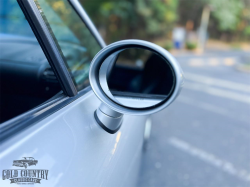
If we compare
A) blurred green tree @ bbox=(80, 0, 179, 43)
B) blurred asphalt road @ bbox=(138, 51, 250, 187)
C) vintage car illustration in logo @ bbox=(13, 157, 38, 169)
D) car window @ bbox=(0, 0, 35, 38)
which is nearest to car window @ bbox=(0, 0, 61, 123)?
car window @ bbox=(0, 0, 35, 38)

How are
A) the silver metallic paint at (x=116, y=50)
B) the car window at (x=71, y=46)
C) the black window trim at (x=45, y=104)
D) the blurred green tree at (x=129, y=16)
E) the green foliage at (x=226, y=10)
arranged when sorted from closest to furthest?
the black window trim at (x=45, y=104), the silver metallic paint at (x=116, y=50), the car window at (x=71, y=46), the blurred green tree at (x=129, y=16), the green foliage at (x=226, y=10)

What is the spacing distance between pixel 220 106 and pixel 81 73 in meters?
5.50

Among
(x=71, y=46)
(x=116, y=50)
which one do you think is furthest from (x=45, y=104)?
(x=71, y=46)

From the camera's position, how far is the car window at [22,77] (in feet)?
5.81

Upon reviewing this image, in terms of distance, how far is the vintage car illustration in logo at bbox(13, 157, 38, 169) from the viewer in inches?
32.7

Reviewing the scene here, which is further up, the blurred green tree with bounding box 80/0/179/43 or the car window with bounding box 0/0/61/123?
the car window with bounding box 0/0/61/123

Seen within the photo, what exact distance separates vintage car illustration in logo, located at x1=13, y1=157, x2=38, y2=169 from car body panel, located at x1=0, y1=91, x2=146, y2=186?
0.01 meters

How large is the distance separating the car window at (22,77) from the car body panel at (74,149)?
0.48m

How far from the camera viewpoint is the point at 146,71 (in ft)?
9.18

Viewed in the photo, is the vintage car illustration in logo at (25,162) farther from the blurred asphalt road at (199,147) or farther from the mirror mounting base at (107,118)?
the blurred asphalt road at (199,147)

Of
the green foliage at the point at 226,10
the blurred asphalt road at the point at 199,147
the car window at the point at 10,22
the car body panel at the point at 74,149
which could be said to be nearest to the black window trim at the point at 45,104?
the car body panel at the point at 74,149

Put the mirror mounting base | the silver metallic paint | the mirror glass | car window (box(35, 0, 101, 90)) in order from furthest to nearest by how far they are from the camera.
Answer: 1. the mirror glass
2. car window (box(35, 0, 101, 90))
3. the mirror mounting base
4. the silver metallic paint

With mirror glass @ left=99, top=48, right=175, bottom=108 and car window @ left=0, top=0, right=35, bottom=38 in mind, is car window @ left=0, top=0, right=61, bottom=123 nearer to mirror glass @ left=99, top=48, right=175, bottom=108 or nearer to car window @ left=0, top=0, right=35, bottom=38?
car window @ left=0, top=0, right=35, bottom=38

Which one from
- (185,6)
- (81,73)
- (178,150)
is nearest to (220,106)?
(178,150)
